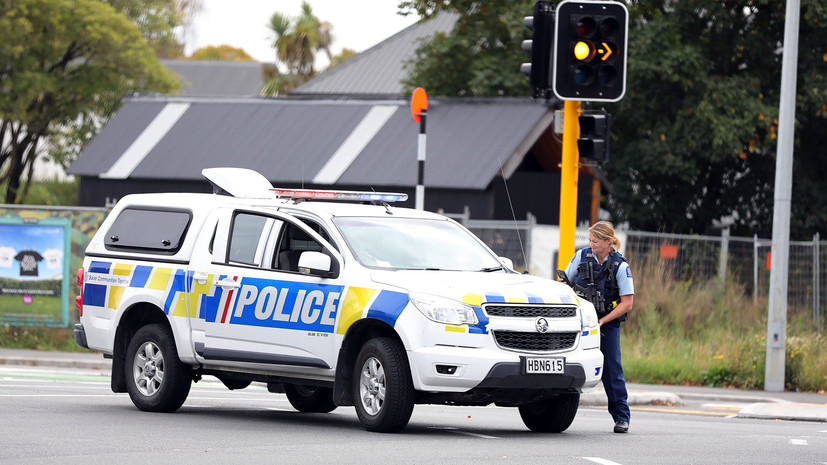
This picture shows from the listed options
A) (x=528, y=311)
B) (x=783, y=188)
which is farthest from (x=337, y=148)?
(x=528, y=311)

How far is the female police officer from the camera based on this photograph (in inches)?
464

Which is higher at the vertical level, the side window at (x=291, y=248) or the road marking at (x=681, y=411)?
the side window at (x=291, y=248)

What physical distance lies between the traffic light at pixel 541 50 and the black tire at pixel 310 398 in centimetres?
387

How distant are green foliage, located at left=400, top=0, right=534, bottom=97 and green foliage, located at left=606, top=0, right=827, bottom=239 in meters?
3.08

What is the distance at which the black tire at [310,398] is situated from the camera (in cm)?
1298

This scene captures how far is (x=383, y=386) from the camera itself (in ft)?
34.8

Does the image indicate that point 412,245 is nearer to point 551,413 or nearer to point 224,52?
point 551,413

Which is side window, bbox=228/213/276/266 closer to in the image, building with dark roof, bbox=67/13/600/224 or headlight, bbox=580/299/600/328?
headlight, bbox=580/299/600/328

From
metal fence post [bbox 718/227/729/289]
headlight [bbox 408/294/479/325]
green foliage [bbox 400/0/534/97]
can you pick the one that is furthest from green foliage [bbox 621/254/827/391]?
green foliage [bbox 400/0/534/97]

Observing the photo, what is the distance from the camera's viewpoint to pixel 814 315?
24625 mm

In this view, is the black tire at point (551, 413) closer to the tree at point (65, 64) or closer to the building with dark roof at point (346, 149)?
the building with dark roof at point (346, 149)

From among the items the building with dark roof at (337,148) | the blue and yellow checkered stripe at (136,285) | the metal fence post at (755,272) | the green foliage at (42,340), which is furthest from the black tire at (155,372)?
the building with dark roof at (337,148)

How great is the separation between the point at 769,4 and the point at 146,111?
15.2m

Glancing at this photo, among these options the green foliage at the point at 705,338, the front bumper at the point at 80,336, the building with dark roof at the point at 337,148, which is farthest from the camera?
the building with dark roof at the point at 337,148
